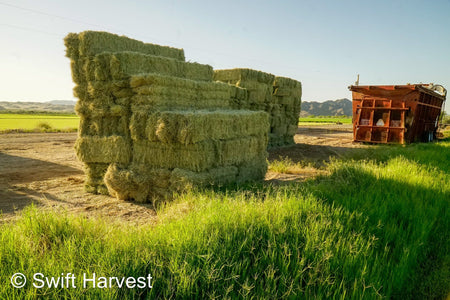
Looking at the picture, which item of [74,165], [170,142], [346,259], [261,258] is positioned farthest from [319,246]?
[74,165]

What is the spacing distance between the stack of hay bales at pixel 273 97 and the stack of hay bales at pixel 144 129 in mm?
5254

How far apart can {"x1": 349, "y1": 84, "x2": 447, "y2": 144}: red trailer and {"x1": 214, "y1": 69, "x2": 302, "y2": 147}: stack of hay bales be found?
301cm

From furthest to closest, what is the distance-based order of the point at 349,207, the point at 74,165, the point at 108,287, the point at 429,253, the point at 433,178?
the point at 74,165 → the point at 433,178 → the point at 349,207 → the point at 429,253 → the point at 108,287

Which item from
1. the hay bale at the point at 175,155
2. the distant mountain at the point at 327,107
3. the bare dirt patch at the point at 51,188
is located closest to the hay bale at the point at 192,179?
the hay bale at the point at 175,155

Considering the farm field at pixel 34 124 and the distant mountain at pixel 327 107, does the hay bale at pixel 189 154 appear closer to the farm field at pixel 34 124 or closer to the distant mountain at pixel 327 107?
the farm field at pixel 34 124

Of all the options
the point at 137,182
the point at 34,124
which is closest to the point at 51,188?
the point at 137,182

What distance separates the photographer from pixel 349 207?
4.58 meters

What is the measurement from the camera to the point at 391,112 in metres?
14.7

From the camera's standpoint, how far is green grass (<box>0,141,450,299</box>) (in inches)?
103

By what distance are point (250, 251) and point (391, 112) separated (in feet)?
46.2

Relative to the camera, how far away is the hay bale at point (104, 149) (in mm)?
6422

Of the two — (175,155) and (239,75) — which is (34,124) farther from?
(175,155)

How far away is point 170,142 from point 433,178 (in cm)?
574

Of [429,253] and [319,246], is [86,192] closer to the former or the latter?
[319,246]
